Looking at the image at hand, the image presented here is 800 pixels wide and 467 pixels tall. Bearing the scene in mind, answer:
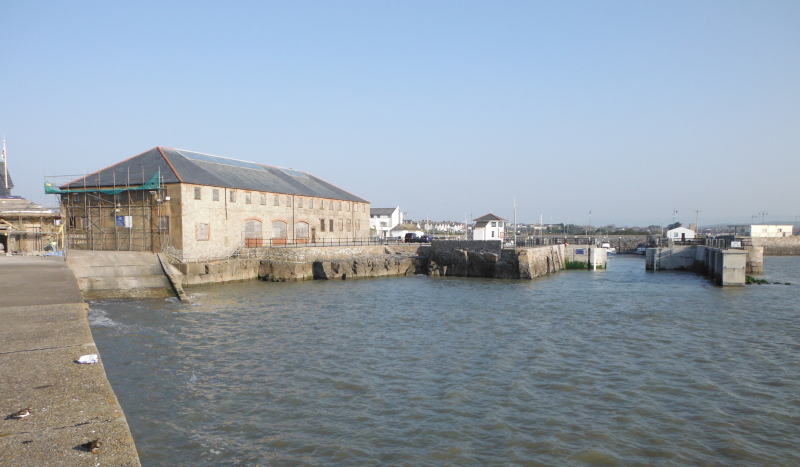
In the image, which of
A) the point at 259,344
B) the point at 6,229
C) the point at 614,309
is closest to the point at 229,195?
the point at 6,229

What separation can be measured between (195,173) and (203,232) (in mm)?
4663

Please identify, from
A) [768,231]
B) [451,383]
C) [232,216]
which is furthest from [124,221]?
[768,231]

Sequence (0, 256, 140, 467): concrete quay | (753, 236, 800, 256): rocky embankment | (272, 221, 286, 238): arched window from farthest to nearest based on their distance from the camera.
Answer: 1. (753, 236, 800, 256): rocky embankment
2. (272, 221, 286, 238): arched window
3. (0, 256, 140, 467): concrete quay

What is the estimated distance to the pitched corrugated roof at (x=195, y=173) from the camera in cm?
3419

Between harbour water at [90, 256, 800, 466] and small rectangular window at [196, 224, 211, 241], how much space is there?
10.2 metres

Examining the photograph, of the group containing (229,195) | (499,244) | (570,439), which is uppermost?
(229,195)

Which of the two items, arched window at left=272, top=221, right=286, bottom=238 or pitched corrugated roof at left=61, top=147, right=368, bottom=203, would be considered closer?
pitched corrugated roof at left=61, top=147, right=368, bottom=203

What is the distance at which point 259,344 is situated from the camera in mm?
16547

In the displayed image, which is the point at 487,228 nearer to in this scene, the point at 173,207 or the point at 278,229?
the point at 278,229

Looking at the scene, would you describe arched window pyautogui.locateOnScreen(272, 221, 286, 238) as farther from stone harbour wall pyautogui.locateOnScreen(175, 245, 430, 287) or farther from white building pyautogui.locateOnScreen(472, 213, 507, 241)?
white building pyautogui.locateOnScreen(472, 213, 507, 241)

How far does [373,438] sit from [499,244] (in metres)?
33.0

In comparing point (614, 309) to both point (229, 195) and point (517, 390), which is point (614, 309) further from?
point (229, 195)

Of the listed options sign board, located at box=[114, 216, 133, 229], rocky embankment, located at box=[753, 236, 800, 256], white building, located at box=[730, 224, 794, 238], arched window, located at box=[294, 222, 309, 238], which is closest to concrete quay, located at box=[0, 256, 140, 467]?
sign board, located at box=[114, 216, 133, 229]

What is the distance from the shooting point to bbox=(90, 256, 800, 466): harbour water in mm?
9391
